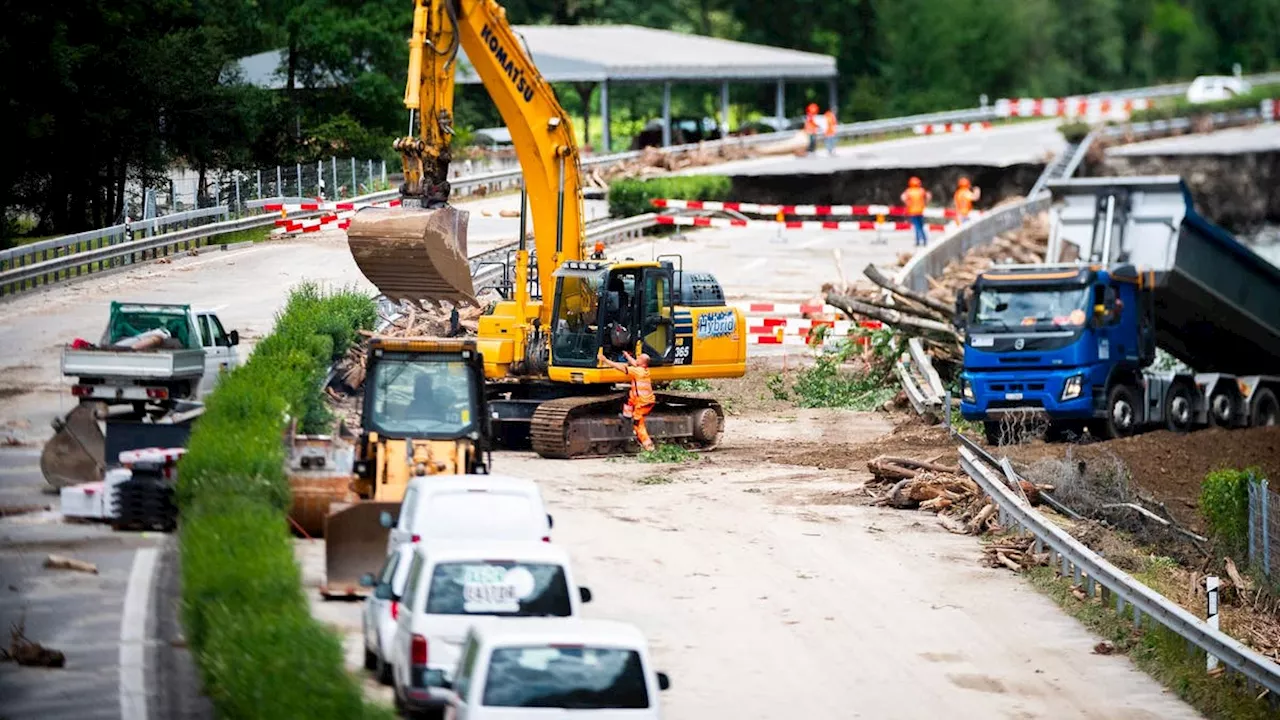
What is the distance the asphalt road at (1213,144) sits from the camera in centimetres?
6675

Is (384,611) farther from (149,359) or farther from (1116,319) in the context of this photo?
(1116,319)

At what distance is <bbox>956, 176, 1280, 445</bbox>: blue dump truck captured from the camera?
1230 inches

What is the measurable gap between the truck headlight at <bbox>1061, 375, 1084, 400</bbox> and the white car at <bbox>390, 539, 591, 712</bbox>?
17.1m

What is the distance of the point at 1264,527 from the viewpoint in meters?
21.8

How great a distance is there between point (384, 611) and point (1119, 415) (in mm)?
19107

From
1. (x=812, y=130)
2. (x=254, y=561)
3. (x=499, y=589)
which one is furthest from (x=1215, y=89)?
(x=254, y=561)

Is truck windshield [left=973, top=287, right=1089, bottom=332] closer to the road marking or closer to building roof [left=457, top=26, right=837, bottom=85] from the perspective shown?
the road marking

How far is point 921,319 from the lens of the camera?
3525 centimetres

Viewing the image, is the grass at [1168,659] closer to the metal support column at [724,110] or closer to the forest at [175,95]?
the forest at [175,95]

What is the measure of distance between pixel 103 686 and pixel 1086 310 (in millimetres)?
19337

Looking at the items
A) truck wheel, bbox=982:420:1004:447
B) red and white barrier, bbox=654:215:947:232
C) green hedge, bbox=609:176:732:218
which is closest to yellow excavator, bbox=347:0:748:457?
truck wheel, bbox=982:420:1004:447

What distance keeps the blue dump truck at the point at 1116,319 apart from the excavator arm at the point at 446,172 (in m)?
6.88

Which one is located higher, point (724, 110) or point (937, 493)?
point (724, 110)

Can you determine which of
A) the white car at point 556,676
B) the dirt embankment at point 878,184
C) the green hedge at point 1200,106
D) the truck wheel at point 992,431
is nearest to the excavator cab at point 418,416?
the white car at point 556,676
